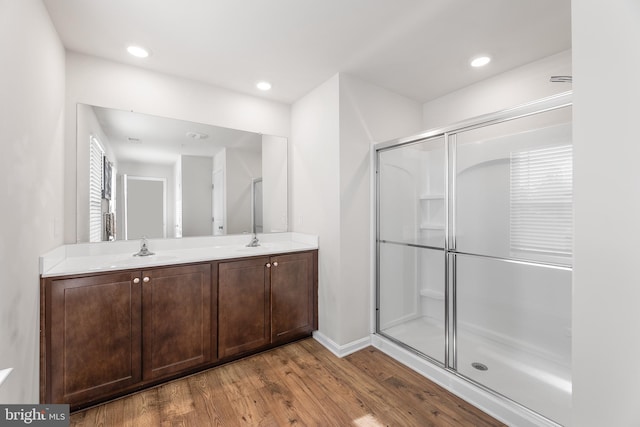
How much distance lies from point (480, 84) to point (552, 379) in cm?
262

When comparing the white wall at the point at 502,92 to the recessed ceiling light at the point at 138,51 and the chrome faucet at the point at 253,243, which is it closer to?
the chrome faucet at the point at 253,243

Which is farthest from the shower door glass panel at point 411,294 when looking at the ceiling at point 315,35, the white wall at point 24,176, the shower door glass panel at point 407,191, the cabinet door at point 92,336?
the white wall at point 24,176

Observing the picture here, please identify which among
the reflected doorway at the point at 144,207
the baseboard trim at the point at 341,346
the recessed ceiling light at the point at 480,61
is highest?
the recessed ceiling light at the point at 480,61

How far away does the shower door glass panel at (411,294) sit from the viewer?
103 inches

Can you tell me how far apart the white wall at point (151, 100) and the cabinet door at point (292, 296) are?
58.4 inches

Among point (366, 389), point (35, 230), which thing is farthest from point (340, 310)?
point (35, 230)

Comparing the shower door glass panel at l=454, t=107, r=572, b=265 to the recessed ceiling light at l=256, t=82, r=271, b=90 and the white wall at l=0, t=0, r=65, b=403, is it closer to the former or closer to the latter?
the recessed ceiling light at l=256, t=82, r=271, b=90

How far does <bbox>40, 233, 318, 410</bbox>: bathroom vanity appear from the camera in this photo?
160cm

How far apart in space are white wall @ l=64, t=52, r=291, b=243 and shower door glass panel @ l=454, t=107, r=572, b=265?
2.00m

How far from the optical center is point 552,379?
196 centimetres

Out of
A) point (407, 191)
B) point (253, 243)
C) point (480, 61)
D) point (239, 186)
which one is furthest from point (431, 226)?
point (239, 186)

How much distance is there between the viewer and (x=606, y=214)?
87 cm

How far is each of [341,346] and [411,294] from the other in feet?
3.21

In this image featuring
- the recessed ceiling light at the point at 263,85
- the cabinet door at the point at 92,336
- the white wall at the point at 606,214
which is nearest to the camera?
the white wall at the point at 606,214
